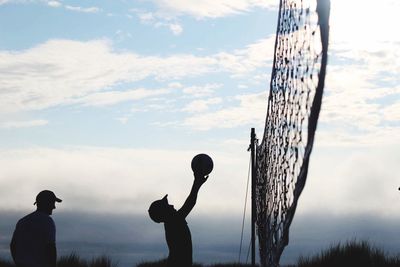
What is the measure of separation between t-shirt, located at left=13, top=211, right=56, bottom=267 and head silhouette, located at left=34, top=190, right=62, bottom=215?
7 centimetres

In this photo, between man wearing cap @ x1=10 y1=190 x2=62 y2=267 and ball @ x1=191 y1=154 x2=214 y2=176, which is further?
man wearing cap @ x1=10 y1=190 x2=62 y2=267

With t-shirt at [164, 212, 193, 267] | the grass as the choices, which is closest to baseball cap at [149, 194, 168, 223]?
t-shirt at [164, 212, 193, 267]

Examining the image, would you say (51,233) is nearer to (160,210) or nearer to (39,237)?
(39,237)

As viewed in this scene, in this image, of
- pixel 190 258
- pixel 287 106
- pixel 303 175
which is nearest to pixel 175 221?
pixel 190 258

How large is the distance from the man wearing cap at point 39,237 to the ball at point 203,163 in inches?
83.0

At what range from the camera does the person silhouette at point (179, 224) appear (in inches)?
311

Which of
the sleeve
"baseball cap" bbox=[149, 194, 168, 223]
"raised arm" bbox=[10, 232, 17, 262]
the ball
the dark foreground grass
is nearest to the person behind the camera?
"baseball cap" bbox=[149, 194, 168, 223]

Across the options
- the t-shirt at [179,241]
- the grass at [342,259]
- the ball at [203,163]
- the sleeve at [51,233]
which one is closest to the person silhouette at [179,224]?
the t-shirt at [179,241]

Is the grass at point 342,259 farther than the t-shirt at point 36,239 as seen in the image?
Yes

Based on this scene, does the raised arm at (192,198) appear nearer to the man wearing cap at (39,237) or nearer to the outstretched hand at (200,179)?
the outstretched hand at (200,179)

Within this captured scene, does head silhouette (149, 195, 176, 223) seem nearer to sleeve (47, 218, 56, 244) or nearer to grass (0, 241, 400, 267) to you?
sleeve (47, 218, 56, 244)

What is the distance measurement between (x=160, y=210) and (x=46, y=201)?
2.54 metres

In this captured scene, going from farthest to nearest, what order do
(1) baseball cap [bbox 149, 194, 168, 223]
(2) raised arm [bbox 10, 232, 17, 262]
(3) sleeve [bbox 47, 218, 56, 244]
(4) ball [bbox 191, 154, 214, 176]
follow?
1. (2) raised arm [bbox 10, 232, 17, 262]
2. (3) sleeve [bbox 47, 218, 56, 244]
3. (4) ball [bbox 191, 154, 214, 176]
4. (1) baseball cap [bbox 149, 194, 168, 223]

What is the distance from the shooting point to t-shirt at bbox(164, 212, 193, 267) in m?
7.92
